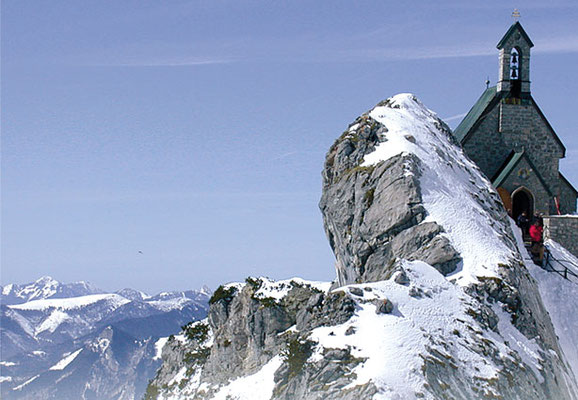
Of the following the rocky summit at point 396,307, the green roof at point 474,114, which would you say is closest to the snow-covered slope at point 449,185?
the rocky summit at point 396,307

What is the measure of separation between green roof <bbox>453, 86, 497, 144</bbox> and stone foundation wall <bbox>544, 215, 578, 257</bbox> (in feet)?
27.0

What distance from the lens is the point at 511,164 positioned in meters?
49.0

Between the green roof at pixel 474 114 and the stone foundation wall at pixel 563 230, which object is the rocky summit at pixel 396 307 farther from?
the stone foundation wall at pixel 563 230

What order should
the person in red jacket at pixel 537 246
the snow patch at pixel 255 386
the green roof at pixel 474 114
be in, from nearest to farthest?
the snow patch at pixel 255 386 → the person in red jacket at pixel 537 246 → the green roof at pixel 474 114

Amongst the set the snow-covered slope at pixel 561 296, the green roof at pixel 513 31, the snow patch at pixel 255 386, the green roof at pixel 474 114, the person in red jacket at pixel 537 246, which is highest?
the green roof at pixel 513 31

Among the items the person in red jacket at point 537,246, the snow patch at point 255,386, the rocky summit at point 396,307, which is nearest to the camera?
the rocky summit at point 396,307

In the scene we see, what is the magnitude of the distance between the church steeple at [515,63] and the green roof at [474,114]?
1133 millimetres

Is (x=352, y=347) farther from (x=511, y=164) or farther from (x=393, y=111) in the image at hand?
(x=511, y=164)

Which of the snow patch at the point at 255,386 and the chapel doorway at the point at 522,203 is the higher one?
the chapel doorway at the point at 522,203

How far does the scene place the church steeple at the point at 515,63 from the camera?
50.9 metres

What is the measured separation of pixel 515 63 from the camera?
51.9 metres

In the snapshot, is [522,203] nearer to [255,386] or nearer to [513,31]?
[513,31]

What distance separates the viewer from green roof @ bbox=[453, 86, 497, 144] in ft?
168

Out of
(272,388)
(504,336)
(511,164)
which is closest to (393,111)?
(511,164)
